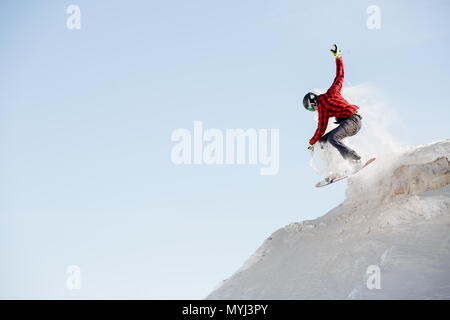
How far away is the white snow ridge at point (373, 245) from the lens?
26.5ft

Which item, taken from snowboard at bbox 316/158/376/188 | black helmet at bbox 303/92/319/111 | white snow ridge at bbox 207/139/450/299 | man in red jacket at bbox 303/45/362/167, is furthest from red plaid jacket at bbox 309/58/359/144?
white snow ridge at bbox 207/139/450/299

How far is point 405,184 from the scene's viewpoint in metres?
10.5

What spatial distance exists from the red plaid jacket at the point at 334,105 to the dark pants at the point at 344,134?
→ 207 millimetres

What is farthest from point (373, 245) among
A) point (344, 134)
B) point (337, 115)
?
point (337, 115)

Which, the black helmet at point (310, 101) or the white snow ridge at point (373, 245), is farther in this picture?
the black helmet at point (310, 101)

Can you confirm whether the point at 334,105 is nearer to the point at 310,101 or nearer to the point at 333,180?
the point at 310,101

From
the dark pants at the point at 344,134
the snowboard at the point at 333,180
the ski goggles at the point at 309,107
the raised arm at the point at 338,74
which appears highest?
the raised arm at the point at 338,74

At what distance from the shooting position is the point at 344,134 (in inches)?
462

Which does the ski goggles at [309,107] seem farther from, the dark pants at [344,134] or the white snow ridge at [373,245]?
the white snow ridge at [373,245]

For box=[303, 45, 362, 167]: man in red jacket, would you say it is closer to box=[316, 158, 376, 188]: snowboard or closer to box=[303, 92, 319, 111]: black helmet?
box=[303, 92, 319, 111]: black helmet

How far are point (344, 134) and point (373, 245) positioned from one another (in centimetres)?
326

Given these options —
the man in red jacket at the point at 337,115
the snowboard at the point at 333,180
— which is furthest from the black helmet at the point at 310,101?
the snowboard at the point at 333,180
